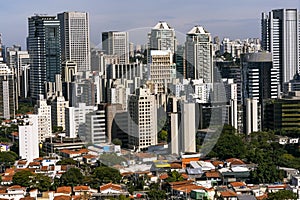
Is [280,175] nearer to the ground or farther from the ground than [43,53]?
nearer to the ground

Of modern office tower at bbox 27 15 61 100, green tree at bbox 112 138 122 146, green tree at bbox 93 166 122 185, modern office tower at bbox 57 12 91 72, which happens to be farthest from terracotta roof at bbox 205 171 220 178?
modern office tower at bbox 57 12 91 72

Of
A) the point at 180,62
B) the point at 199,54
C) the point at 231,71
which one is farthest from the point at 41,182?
the point at 231,71

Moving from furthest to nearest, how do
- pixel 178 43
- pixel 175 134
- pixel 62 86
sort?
pixel 62 86 → pixel 178 43 → pixel 175 134

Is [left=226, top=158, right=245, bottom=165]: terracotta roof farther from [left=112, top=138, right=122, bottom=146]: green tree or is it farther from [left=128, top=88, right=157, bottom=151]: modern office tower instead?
[left=112, top=138, right=122, bottom=146]: green tree

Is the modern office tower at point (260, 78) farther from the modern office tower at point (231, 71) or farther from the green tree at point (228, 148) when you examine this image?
the green tree at point (228, 148)

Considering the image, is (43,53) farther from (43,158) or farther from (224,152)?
(224,152)

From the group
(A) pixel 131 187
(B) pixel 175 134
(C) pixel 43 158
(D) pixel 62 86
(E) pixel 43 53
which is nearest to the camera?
(A) pixel 131 187

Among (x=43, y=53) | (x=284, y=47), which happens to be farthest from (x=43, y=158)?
(x=284, y=47)
